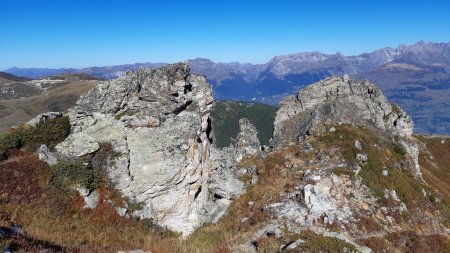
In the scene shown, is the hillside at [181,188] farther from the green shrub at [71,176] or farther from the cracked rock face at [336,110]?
the cracked rock face at [336,110]

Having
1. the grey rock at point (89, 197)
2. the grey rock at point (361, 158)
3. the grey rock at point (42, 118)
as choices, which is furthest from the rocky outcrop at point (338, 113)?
the grey rock at point (42, 118)

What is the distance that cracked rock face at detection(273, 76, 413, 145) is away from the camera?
44.4 meters

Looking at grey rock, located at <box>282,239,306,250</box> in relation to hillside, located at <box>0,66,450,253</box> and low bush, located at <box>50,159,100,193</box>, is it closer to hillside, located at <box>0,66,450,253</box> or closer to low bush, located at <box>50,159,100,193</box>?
hillside, located at <box>0,66,450,253</box>

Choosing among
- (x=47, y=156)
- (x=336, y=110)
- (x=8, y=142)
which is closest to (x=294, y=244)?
(x=47, y=156)

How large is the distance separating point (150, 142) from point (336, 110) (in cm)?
2630

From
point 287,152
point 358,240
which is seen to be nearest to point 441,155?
point 287,152

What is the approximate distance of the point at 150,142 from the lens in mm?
27578

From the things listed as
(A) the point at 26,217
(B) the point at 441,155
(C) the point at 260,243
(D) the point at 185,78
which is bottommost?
(B) the point at 441,155

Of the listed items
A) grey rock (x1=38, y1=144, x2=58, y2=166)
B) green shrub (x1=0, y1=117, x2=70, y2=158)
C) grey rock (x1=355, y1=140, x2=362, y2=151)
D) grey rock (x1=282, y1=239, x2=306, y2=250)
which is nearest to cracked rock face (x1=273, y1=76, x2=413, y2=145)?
grey rock (x1=355, y1=140, x2=362, y2=151)

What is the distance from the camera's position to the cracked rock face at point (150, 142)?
2656 centimetres

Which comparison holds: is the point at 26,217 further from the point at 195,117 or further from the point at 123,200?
the point at 195,117

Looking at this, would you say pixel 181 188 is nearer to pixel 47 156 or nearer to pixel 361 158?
pixel 47 156

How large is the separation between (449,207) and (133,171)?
93.5 ft

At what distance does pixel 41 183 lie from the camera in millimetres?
24797
